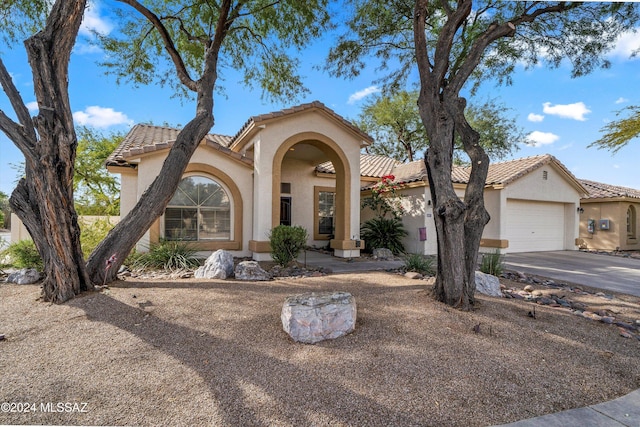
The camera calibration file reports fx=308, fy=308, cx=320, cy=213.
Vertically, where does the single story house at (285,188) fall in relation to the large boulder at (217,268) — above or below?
above

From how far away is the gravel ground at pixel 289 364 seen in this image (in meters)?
2.83

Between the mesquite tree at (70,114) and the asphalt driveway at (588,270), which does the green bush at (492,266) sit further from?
the mesquite tree at (70,114)

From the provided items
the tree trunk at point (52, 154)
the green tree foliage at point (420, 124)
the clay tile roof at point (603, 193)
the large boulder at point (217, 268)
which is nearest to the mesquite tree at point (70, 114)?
the tree trunk at point (52, 154)

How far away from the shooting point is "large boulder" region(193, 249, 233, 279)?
762 cm

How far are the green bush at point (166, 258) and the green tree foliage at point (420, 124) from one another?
19773 mm

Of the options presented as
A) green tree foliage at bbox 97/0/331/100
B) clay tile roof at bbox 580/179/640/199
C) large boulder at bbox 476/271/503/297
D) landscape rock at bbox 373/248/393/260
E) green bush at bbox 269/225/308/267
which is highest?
green tree foliage at bbox 97/0/331/100

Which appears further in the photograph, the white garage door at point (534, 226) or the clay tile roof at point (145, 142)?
the white garage door at point (534, 226)

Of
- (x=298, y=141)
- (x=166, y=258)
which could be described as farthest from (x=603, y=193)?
(x=166, y=258)

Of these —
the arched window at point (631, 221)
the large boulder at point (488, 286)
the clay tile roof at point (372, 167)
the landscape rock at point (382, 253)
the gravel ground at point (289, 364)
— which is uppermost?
the clay tile roof at point (372, 167)

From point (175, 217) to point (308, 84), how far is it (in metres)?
6.83

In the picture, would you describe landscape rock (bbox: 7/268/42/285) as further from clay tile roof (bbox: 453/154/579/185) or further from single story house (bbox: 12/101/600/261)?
clay tile roof (bbox: 453/154/579/185)

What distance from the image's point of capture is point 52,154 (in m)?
5.52

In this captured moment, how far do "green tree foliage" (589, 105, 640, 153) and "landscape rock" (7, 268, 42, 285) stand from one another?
20.3 meters

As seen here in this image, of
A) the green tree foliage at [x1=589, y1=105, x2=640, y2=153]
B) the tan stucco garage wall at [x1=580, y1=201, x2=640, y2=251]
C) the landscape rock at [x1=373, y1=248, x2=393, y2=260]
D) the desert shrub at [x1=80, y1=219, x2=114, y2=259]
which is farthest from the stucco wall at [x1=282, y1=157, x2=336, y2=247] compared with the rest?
the tan stucco garage wall at [x1=580, y1=201, x2=640, y2=251]
